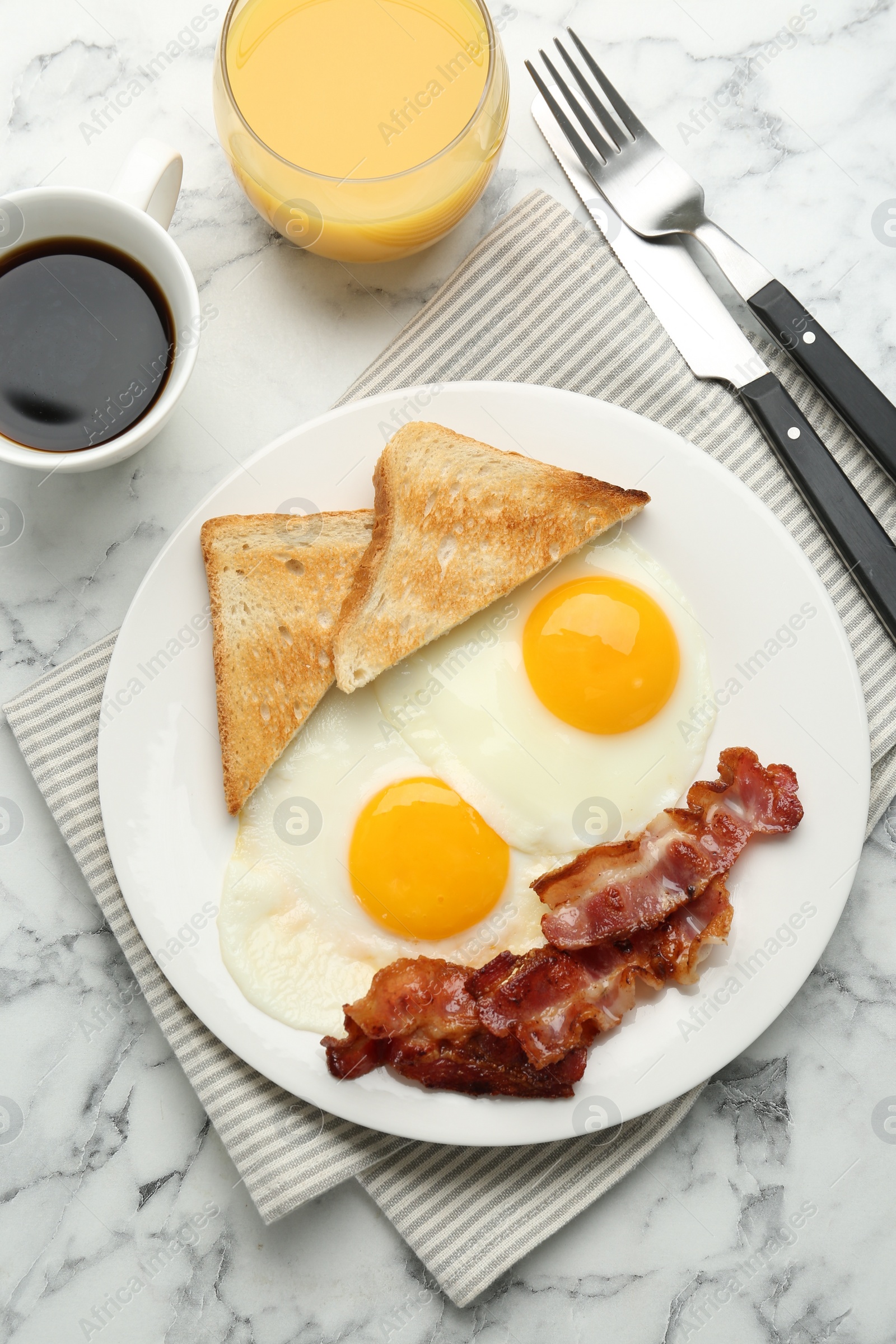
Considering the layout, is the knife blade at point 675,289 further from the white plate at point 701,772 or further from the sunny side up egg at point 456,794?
the sunny side up egg at point 456,794

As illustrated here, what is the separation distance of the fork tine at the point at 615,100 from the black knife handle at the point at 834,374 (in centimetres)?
51

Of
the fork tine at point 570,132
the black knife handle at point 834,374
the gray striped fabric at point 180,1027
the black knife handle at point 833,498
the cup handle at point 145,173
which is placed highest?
the fork tine at point 570,132

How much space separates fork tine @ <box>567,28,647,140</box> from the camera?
2188mm

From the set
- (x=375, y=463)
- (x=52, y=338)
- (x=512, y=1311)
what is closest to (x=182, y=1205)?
(x=512, y=1311)

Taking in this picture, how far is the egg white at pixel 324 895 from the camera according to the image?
196cm

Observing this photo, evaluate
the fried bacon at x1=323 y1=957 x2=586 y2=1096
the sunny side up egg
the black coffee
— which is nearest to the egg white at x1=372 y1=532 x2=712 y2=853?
the sunny side up egg

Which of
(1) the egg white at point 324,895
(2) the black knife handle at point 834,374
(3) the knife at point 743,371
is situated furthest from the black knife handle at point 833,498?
(1) the egg white at point 324,895

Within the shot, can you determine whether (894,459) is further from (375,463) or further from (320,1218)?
(320,1218)

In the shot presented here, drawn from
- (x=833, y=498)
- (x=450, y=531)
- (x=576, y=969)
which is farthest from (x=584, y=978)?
(x=833, y=498)

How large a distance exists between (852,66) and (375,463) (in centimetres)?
167

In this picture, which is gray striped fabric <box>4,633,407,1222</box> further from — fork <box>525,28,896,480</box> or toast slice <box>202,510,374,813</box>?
fork <box>525,28,896,480</box>

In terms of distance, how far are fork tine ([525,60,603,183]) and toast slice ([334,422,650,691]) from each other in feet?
2.65

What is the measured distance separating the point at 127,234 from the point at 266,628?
0.86 metres

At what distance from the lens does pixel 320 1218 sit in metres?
2.13
